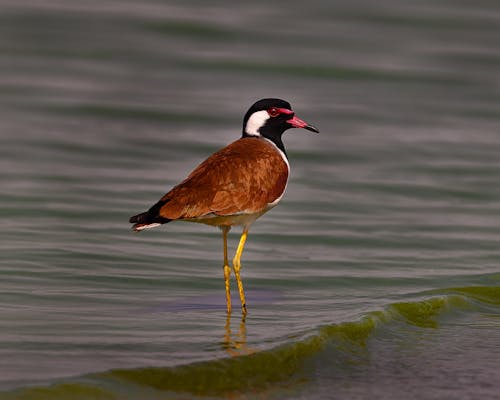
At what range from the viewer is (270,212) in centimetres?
Result: 1263

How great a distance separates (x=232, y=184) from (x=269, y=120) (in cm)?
118

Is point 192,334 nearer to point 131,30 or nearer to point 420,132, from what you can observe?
point 420,132

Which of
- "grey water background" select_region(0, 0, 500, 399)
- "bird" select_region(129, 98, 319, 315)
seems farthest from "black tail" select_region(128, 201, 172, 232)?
"grey water background" select_region(0, 0, 500, 399)

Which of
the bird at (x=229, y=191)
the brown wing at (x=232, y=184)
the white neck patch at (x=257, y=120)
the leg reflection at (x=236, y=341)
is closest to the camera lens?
the leg reflection at (x=236, y=341)

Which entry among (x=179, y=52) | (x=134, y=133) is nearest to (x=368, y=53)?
(x=179, y=52)

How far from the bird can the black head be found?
11 cm

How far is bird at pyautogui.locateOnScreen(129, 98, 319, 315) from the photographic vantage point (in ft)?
26.1

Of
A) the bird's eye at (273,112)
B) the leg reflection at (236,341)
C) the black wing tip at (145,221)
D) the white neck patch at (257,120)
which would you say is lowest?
the leg reflection at (236,341)

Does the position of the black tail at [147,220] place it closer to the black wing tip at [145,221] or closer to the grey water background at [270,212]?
the black wing tip at [145,221]

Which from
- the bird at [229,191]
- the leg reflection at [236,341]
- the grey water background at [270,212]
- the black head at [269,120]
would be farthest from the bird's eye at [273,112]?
the leg reflection at [236,341]

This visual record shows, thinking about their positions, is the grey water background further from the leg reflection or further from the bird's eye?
the bird's eye

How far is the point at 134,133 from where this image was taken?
15.6 m

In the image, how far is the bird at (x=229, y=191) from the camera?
7.96 metres

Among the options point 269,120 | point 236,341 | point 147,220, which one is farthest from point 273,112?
Result: point 236,341
